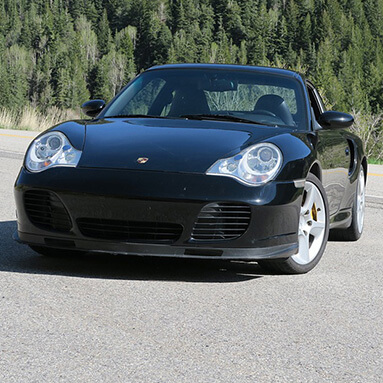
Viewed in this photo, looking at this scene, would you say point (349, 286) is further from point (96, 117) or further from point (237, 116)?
point (96, 117)

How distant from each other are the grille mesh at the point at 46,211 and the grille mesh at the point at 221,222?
750 millimetres

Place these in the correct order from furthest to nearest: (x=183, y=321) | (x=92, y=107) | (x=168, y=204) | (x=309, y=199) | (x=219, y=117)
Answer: (x=92, y=107), (x=219, y=117), (x=309, y=199), (x=168, y=204), (x=183, y=321)

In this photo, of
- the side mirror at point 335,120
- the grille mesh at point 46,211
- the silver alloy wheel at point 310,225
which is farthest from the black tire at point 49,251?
the side mirror at point 335,120

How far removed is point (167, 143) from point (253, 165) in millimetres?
526

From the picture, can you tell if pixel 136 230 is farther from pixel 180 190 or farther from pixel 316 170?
pixel 316 170

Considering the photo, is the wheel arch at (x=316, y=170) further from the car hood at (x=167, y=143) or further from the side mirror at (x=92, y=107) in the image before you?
the side mirror at (x=92, y=107)

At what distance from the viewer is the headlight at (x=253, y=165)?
470 centimetres

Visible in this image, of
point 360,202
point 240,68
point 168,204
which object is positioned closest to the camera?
point 168,204

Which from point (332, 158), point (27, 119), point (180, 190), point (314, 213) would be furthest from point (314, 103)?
point (27, 119)

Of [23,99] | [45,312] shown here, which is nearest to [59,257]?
[45,312]

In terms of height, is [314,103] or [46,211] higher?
[314,103]

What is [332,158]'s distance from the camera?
5.90 meters

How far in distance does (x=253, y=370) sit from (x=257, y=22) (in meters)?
183

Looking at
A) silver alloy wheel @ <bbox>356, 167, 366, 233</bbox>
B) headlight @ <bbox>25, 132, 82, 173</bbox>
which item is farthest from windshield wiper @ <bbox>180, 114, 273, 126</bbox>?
silver alloy wheel @ <bbox>356, 167, 366, 233</bbox>
